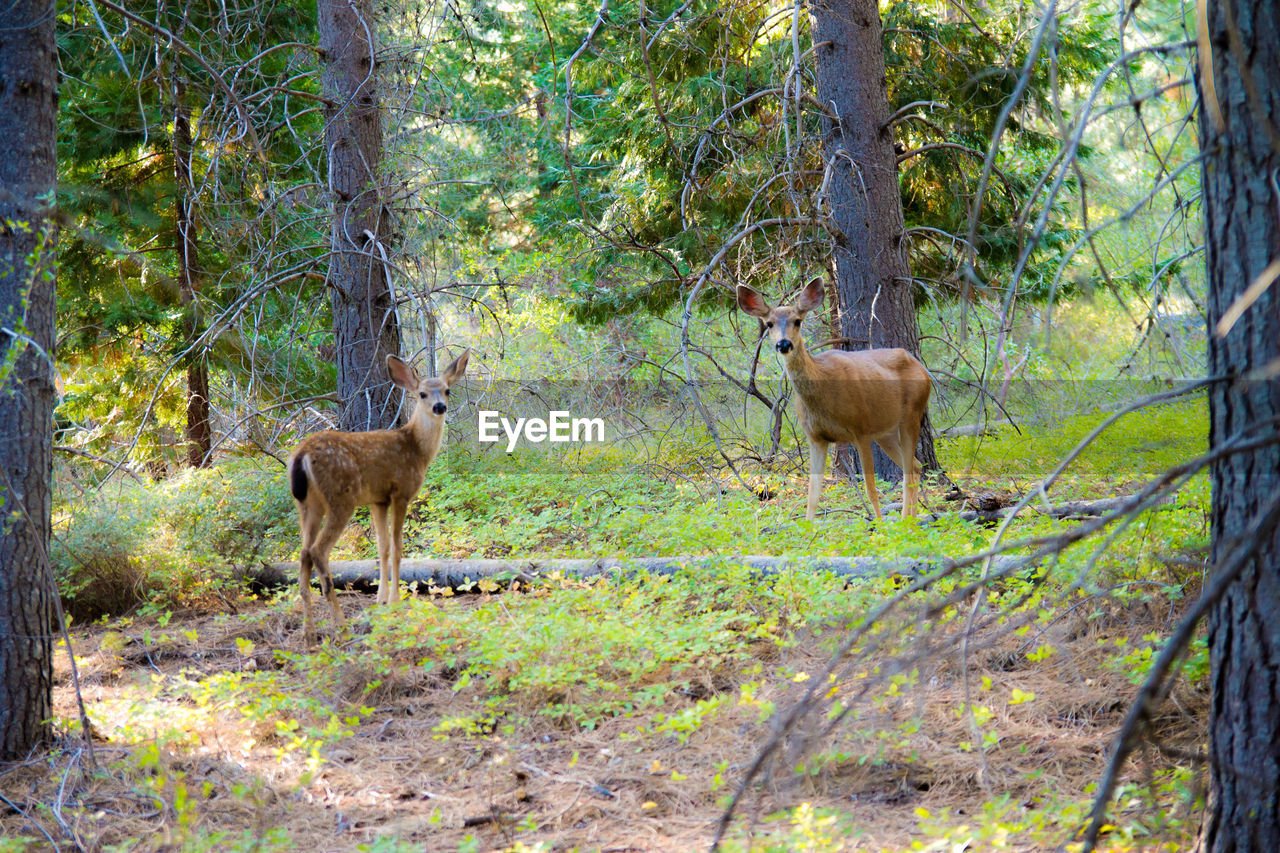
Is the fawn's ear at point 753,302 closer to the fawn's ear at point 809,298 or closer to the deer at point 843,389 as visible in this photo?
the deer at point 843,389

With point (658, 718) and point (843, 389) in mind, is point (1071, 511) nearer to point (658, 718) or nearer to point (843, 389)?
point (843, 389)

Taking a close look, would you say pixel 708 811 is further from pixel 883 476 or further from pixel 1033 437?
pixel 1033 437

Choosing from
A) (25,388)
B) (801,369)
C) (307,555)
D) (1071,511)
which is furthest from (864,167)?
(25,388)

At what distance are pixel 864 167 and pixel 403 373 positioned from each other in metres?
4.57

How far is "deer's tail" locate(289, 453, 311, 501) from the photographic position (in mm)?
6137

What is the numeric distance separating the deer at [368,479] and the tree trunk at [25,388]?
1583 millimetres

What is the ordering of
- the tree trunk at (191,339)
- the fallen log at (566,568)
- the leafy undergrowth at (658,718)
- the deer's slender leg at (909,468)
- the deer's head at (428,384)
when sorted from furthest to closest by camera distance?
the tree trunk at (191,339) → the deer's slender leg at (909,468) → the deer's head at (428,384) → the fallen log at (566,568) → the leafy undergrowth at (658,718)

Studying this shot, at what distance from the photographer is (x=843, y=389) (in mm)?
7836

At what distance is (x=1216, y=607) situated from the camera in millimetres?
2648

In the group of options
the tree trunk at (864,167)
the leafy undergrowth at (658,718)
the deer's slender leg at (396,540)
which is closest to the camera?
the leafy undergrowth at (658,718)

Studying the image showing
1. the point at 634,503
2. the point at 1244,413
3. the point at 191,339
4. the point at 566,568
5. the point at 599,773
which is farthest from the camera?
the point at 191,339

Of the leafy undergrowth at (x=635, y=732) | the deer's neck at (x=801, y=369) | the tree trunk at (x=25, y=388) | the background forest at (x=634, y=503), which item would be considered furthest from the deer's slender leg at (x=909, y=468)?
the tree trunk at (x=25, y=388)

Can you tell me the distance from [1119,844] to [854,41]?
25.5 feet

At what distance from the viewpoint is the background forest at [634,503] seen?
11.4ft
